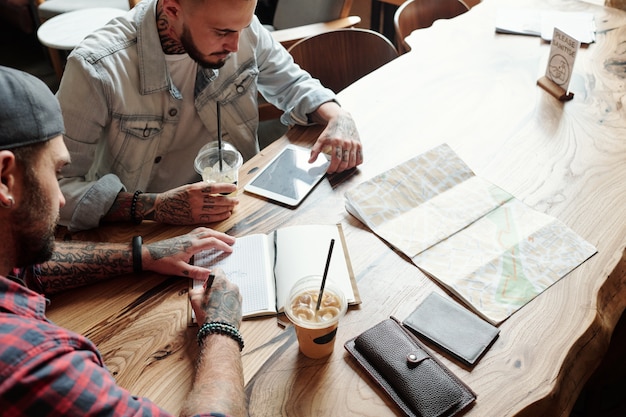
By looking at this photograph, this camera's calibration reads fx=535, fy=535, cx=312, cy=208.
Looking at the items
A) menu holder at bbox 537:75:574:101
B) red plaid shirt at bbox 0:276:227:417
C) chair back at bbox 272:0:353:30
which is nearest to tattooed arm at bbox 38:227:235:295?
red plaid shirt at bbox 0:276:227:417

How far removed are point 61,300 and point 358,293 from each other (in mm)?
641

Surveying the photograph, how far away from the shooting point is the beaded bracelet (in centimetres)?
101

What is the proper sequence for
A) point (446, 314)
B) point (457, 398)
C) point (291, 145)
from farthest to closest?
point (291, 145), point (446, 314), point (457, 398)

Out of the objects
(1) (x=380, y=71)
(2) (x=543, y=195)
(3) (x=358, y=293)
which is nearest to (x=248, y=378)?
(3) (x=358, y=293)

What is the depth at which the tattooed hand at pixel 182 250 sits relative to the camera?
1179mm

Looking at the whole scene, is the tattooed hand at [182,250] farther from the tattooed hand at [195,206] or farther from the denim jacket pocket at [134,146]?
the denim jacket pocket at [134,146]

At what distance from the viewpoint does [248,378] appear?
39.2 inches

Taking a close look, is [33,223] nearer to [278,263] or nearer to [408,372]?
[278,263]

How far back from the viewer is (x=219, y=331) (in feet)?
3.31

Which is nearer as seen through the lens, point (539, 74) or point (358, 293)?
point (358, 293)

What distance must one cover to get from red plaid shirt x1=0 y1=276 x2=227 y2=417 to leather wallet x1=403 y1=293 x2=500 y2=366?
0.53 metres

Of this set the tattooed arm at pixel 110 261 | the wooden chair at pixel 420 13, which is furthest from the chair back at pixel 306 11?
the tattooed arm at pixel 110 261

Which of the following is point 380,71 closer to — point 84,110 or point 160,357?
point 84,110

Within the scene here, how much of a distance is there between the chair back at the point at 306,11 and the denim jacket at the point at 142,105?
0.74 meters
